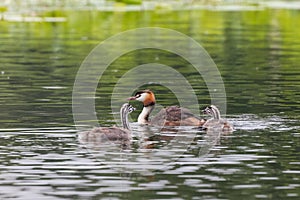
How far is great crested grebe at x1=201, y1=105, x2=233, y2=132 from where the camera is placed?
1552 centimetres

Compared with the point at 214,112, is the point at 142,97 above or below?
→ above

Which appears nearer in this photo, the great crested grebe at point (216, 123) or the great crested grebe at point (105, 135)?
the great crested grebe at point (105, 135)

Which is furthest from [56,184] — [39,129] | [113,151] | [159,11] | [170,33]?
[159,11]

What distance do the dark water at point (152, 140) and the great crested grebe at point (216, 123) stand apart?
0.23 meters

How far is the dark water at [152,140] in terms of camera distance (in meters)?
11.6

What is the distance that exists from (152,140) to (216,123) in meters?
1.31

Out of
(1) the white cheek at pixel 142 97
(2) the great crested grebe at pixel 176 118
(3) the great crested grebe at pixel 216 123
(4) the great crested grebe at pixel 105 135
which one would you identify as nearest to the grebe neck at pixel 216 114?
(3) the great crested grebe at pixel 216 123

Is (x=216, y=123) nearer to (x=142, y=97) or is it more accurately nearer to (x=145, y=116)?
(x=145, y=116)

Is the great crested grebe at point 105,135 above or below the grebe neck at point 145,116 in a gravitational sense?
above

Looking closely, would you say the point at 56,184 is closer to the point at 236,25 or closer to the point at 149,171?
the point at 149,171

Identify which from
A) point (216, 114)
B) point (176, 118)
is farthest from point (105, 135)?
point (216, 114)

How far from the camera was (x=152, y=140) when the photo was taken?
1495 cm

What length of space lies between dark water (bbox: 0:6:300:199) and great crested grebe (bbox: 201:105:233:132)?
23cm

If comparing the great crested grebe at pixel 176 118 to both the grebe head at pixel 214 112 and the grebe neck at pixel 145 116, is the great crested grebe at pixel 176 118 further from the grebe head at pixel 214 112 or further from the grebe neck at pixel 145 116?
the grebe head at pixel 214 112
